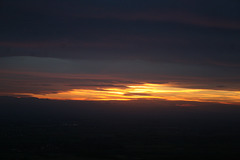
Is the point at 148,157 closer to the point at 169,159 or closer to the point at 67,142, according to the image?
the point at 169,159

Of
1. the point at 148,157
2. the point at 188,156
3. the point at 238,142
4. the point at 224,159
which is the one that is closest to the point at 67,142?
the point at 148,157

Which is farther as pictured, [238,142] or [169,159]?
[238,142]

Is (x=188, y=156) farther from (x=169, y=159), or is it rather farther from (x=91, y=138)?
(x=91, y=138)

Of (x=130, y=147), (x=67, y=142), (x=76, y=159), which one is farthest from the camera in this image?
(x=67, y=142)

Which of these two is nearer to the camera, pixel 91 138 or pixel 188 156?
pixel 188 156

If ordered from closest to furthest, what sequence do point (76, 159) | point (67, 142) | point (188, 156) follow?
point (76, 159)
point (188, 156)
point (67, 142)

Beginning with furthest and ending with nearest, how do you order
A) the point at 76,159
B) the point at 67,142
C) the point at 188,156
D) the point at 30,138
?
the point at 30,138, the point at 67,142, the point at 188,156, the point at 76,159

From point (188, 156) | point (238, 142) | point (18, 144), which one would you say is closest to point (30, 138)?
point (18, 144)

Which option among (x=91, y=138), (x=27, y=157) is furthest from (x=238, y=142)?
(x=27, y=157)

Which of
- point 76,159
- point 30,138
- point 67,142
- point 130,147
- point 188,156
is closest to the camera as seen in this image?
point 76,159
